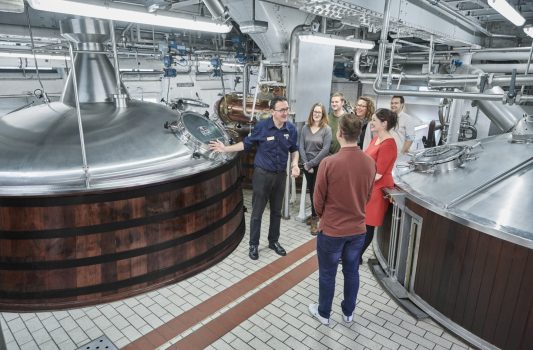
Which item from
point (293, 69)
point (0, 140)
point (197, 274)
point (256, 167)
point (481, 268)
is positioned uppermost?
point (293, 69)

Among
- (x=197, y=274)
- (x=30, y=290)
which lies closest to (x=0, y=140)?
(x=30, y=290)

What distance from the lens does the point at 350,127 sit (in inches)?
98.3

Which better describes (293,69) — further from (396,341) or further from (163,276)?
(396,341)

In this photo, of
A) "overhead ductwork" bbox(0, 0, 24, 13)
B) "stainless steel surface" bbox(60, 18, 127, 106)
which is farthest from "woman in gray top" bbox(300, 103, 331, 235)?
"overhead ductwork" bbox(0, 0, 24, 13)

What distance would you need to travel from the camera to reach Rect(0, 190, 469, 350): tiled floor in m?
2.80

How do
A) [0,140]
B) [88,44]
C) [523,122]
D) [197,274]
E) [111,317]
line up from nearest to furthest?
[111,317], [0,140], [197,274], [88,44], [523,122]

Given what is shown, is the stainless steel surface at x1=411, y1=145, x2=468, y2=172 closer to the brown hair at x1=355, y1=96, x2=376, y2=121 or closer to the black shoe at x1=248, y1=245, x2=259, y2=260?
the brown hair at x1=355, y1=96, x2=376, y2=121

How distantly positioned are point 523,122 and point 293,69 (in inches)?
128

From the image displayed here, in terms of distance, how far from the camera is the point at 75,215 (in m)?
3.06

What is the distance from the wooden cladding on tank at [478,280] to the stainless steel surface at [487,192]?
8cm

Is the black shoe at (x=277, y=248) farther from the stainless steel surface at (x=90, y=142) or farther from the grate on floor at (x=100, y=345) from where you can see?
the grate on floor at (x=100, y=345)

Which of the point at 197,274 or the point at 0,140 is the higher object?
the point at 0,140

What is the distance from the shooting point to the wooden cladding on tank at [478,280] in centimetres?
245

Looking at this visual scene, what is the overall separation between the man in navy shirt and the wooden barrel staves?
0.57 meters
